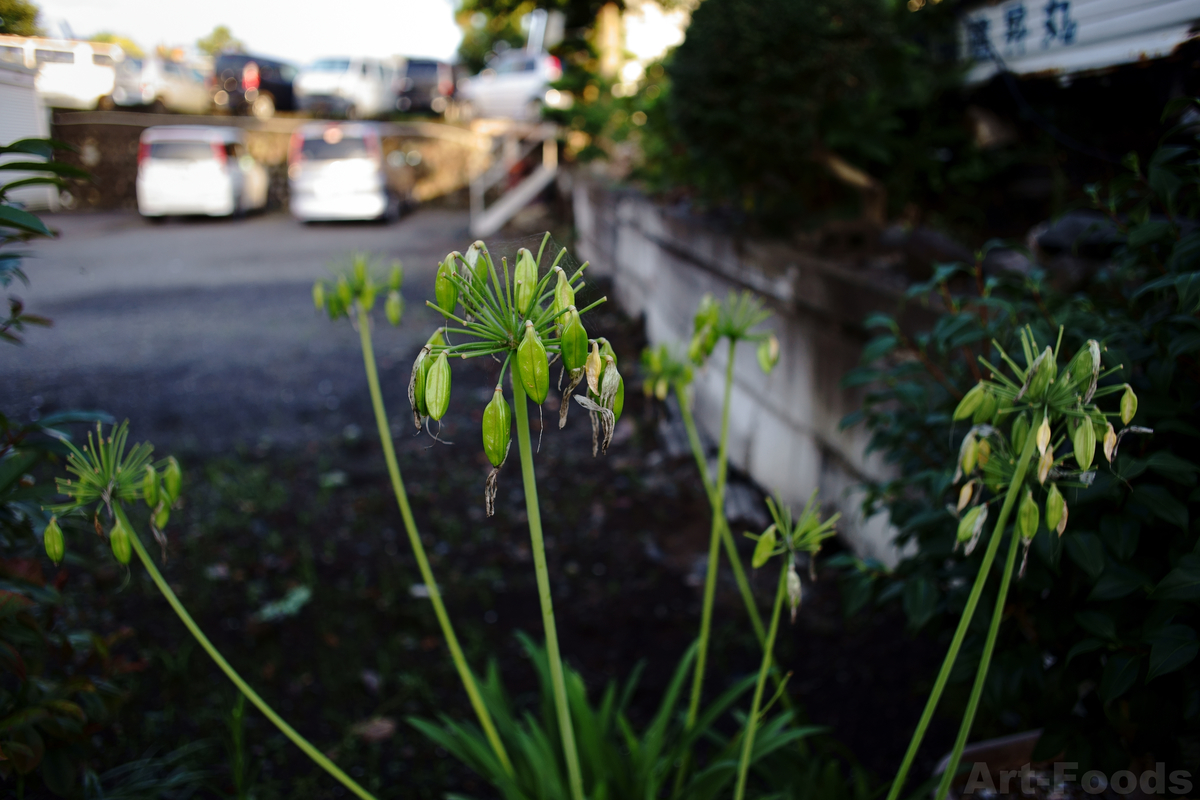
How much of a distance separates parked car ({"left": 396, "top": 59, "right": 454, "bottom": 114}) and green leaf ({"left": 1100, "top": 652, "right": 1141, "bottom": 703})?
24.5m

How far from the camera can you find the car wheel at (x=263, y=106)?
67.3ft

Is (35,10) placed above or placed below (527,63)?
below

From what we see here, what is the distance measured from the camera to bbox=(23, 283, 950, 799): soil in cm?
272

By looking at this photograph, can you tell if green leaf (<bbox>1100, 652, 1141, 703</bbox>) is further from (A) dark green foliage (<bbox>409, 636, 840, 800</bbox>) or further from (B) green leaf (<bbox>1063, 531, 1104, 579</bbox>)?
(A) dark green foliage (<bbox>409, 636, 840, 800</bbox>)

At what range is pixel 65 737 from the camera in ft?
4.82

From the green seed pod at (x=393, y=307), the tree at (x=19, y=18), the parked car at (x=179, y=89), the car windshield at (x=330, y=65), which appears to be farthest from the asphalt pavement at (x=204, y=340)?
the car windshield at (x=330, y=65)

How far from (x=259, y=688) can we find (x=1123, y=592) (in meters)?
2.84

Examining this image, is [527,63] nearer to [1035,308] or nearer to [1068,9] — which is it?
[1068,9]

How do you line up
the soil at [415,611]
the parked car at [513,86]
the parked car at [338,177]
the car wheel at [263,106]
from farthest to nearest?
1. the car wheel at [263,106]
2. the parked car at [513,86]
3. the parked car at [338,177]
4. the soil at [415,611]

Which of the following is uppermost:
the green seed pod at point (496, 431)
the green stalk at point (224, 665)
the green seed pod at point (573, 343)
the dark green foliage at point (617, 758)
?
the green seed pod at point (573, 343)

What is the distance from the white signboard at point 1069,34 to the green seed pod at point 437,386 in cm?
248

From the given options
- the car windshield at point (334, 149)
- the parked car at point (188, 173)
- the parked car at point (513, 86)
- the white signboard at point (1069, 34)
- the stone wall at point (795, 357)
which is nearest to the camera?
the white signboard at point (1069, 34)

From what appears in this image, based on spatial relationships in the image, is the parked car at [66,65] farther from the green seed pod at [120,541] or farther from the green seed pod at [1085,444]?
the green seed pod at [1085,444]

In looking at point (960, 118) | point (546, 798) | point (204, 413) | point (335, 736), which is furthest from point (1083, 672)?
point (204, 413)
